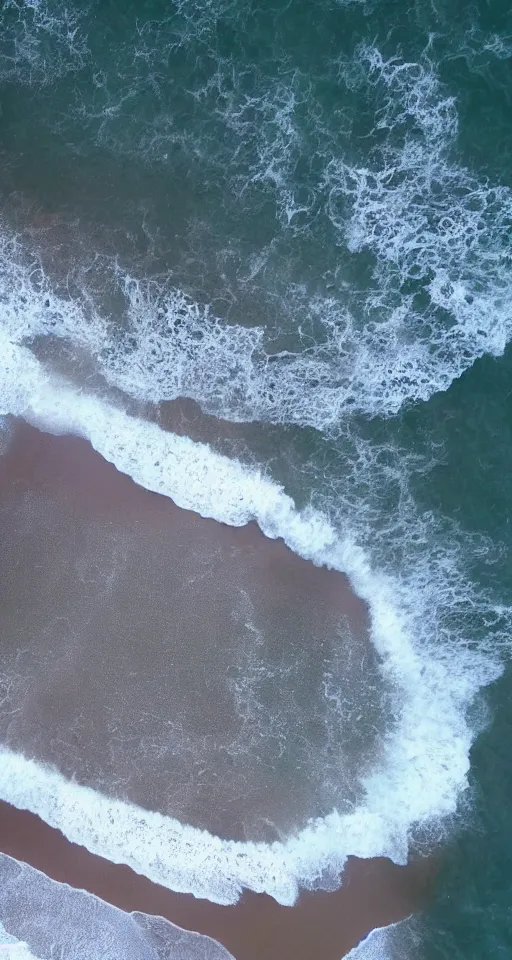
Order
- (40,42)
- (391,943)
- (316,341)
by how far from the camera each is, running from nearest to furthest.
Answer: (391,943), (316,341), (40,42)

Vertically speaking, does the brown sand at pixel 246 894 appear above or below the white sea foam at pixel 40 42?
below

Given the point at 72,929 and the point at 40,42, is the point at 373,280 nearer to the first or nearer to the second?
the point at 40,42

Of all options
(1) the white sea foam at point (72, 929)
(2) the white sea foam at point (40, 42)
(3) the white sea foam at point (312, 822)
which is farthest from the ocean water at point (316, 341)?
(1) the white sea foam at point (72, 929)

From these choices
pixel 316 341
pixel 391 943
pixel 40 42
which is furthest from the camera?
pixel 40 42

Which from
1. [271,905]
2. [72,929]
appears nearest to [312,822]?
[271,905]

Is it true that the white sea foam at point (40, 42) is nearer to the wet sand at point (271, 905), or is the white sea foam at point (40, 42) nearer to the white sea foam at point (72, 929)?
the wet sand at point (271, 905)

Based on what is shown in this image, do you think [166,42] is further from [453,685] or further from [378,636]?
[453,685]

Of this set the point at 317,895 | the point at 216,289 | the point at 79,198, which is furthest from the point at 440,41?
the point at 317,895
